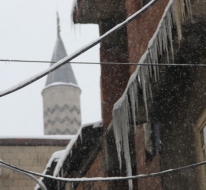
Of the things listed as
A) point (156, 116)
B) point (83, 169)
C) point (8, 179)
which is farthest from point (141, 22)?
point (8, 179)

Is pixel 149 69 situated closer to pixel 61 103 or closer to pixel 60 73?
pixel 61 103

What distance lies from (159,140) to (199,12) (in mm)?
2335

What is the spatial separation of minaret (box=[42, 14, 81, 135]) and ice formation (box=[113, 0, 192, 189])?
131ft

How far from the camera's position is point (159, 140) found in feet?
35.2

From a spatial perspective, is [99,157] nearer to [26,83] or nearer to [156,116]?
[156,116]

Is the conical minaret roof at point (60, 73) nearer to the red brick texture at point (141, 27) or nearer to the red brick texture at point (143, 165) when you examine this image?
the red brick texture at point (141, 27)

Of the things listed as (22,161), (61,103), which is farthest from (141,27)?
(61,103)

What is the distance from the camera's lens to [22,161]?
25.4 m

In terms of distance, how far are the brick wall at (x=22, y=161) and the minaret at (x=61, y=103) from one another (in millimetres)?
24689

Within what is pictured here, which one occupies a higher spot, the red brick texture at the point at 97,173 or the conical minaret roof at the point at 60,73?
the conical minaret roof at the point at 60,73

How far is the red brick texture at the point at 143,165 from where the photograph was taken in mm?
10495

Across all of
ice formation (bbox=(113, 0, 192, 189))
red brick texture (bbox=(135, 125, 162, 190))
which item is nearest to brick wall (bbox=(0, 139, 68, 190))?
red brick texture (bbox=(135, 125, 162, 190))

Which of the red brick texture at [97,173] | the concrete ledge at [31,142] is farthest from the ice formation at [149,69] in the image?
the concrete ledge at [31,142]

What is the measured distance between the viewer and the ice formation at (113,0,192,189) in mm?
8961
